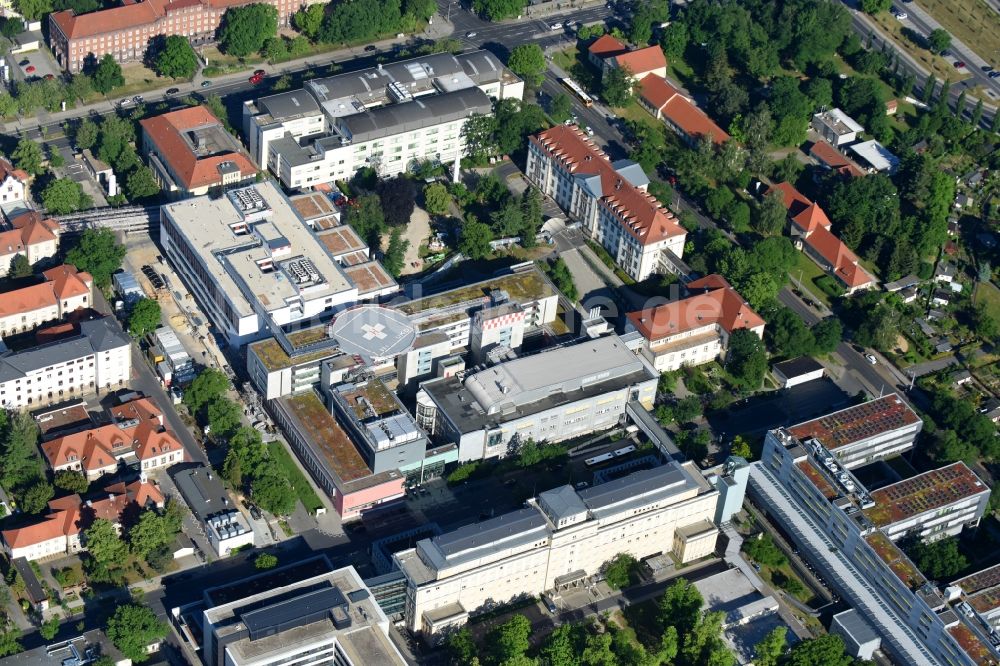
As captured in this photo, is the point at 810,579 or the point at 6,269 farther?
the point at 6,269

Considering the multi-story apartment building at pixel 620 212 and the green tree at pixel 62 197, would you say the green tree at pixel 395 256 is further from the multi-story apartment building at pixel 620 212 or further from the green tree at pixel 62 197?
the green tree at pixel 62 197

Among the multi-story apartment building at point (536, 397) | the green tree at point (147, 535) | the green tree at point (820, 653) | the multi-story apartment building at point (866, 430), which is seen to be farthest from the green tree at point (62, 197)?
the green tree at point (820, 653)

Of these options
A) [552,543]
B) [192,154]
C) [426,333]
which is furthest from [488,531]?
[192,154]

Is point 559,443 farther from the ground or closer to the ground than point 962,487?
farther from the ground

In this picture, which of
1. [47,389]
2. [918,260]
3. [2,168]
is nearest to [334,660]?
[47,389]

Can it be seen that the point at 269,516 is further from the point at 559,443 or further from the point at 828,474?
the point at 828,474

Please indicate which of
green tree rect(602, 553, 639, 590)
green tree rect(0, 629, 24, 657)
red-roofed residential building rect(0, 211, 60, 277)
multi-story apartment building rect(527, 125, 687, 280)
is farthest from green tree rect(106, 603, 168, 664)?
multi-story apartment building rect(527, 125, 687, 280)

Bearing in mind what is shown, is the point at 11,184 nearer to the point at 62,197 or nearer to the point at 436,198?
the point at 62,197
